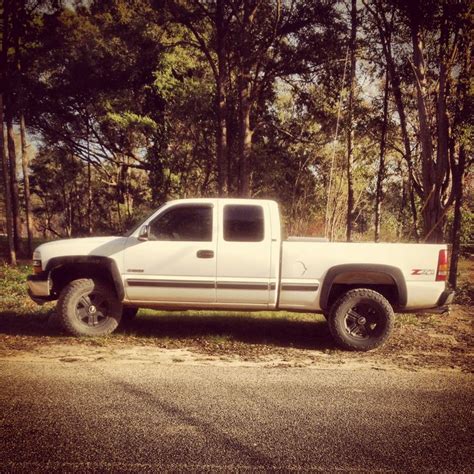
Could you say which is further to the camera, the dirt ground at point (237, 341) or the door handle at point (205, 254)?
the door handle at point (205, 254)

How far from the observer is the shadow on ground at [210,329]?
586cm

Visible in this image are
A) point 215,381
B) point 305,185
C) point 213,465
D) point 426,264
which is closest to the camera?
point 213,465

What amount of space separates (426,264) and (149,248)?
3.84 m

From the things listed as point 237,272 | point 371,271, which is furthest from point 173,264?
point 371,271

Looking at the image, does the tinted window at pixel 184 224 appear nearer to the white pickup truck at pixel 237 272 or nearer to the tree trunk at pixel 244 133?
the white pickup truck at pixel 237 272

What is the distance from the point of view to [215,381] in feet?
13.9

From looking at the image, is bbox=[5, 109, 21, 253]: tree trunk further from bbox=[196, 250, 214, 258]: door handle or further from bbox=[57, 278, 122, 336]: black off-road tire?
bbox=[196, 250, 214, 258]: door handle

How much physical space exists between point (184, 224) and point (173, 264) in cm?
62

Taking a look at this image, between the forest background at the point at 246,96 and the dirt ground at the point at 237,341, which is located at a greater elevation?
the forest background at the point at 246,96

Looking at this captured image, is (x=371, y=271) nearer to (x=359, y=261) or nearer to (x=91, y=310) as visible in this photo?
(x=359, y=261)

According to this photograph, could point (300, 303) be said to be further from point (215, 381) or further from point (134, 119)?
point (134, 119)

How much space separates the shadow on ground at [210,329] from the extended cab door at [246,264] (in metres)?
0.72

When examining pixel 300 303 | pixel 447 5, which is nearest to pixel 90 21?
pixel 447 5

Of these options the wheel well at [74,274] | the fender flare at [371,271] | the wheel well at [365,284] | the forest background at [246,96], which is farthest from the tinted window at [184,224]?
the forest background at [246,96]
